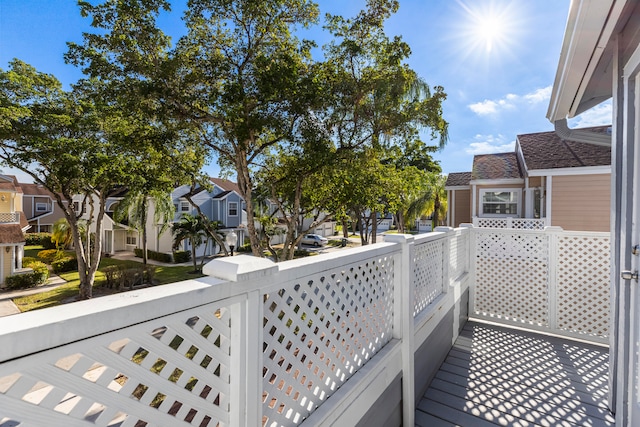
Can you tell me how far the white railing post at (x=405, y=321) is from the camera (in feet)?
8.25

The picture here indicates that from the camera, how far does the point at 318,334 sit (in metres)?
1.70

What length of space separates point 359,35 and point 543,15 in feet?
11.8

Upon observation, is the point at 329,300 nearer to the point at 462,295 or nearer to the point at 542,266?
the point at 462,295

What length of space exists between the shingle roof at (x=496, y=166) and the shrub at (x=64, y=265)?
21007 millimetres

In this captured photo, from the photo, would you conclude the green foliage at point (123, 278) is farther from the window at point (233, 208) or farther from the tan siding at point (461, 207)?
the tan siding at point (461, 207)

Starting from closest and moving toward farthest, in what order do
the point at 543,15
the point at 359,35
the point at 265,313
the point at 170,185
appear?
the point at 265,313
the point at 543,15
the point at 359,35
the point at 170,185

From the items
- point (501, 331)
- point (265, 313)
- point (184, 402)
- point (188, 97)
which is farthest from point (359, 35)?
point (184, 402)

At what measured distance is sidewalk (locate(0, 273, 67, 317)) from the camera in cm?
977

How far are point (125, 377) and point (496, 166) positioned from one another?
15371 mm

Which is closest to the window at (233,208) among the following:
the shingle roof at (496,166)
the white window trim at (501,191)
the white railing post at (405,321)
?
the shingle roof at (496,166)

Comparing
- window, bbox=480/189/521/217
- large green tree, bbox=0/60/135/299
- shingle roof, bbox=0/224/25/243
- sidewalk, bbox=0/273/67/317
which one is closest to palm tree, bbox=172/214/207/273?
sidewalk, bbox=0/273/67/317

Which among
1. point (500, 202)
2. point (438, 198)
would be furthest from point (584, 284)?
point (438, 198)

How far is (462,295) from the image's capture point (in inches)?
182

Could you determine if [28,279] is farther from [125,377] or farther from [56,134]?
[125,377]
